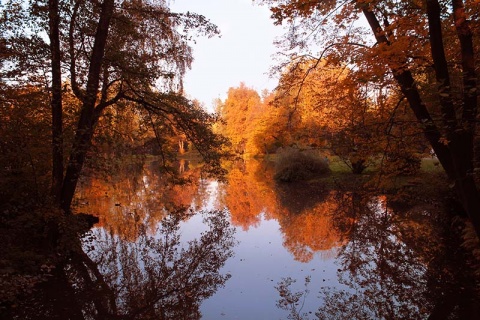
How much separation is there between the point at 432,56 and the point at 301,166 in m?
17.7

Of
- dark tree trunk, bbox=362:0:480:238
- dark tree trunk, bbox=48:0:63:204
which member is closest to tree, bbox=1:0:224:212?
dark tree trunk, bbox=48:0:63:204

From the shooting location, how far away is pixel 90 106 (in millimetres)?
7789

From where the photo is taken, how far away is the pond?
615cm

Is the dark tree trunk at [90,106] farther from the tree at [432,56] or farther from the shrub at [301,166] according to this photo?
the shrub at [301,166]

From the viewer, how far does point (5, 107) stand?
731cm

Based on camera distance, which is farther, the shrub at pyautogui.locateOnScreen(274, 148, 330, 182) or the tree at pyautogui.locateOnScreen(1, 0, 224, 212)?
the shrub at pyautogui.locateOnScreen(274, 148, 330, 182)

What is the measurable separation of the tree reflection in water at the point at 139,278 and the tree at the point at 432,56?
4885 mm

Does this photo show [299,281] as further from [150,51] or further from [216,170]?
[150,51]

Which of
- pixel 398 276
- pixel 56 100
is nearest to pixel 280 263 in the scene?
pixel 398 276

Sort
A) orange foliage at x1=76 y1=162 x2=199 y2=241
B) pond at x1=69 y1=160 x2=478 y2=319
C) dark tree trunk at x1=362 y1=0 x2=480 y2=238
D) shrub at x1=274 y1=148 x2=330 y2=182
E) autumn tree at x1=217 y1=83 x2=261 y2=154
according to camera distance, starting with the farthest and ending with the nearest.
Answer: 1. autumn tree at x1=217 y1=83 x2=261 y2=154
2. shrub at x1=274 y1=148 x2=330 y2=182
3. orange foliage at x1=76 y1=162 x2=199 y2=241
4. pond at x1=69 y1=160 x2=478 y2=319
5. dark tree trunk at x1=362 y1=0 x2=480 y2=238

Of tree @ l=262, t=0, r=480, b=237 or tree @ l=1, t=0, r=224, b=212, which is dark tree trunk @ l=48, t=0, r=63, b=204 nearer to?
tree @ l=1, t=0, r=224, b=212

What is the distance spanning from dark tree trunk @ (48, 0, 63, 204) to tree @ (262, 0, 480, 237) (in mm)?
4707

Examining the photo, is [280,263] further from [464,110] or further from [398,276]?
[464,110]

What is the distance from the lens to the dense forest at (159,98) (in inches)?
193
